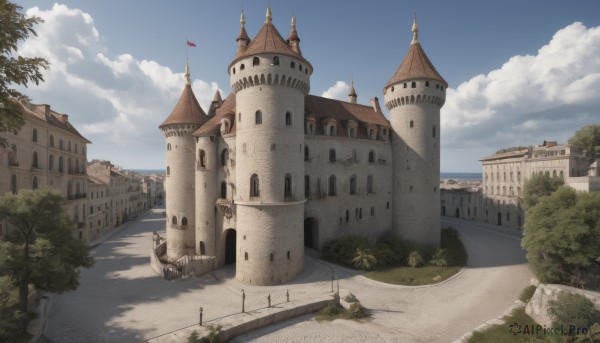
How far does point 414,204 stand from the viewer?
39.4 m

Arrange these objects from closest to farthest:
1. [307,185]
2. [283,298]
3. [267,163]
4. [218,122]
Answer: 1. [283,298]
2. [267,163]
3. [218,122]
4. [307,185]

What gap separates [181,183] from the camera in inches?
1447

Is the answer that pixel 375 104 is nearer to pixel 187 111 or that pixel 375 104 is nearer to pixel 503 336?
pixel 187 111

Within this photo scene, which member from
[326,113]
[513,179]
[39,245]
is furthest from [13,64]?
[513,179]

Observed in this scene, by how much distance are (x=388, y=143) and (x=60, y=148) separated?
146 ft

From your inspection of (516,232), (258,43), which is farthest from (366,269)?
(516,232)

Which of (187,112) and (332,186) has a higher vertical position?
(187,112)

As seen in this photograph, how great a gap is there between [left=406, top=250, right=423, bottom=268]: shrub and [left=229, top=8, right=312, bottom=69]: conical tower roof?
2359 centimetres

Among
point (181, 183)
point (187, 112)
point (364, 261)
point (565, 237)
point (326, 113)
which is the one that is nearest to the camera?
point (565, 237)

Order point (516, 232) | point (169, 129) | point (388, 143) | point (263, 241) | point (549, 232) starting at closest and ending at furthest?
1. point (549, 232)
2. point (263, 241)
3. point (169, 129)
4. point (388, 143)
5. point (516, 232)

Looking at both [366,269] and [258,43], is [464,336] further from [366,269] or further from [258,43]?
[258,43]

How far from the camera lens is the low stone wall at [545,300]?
20614 mm

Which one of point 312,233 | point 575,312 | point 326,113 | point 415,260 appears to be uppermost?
point 326,113

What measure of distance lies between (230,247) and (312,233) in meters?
9.93
